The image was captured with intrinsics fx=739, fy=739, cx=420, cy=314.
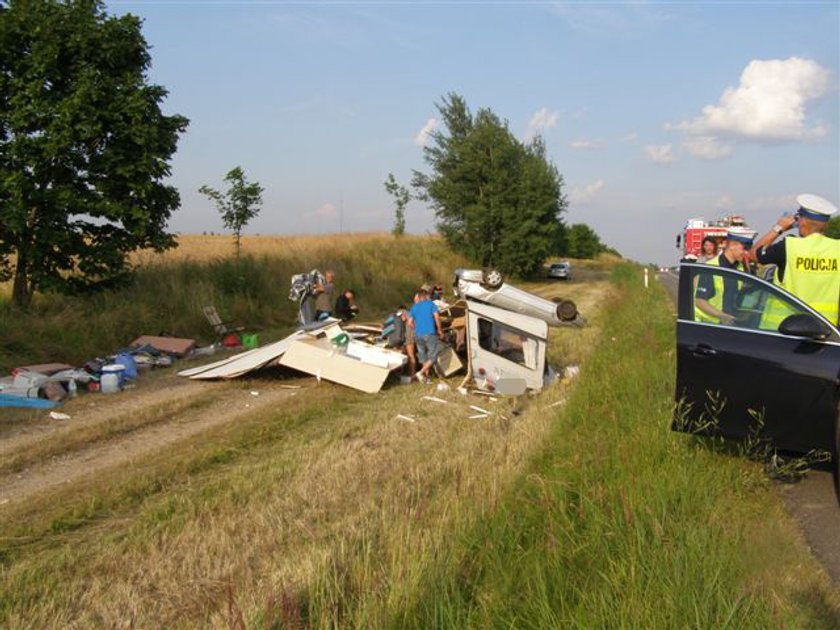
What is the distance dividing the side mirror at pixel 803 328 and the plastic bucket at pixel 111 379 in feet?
28.1

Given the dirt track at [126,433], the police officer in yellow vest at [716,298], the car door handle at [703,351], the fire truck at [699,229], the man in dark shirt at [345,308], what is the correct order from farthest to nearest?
the fire truck at [699,229]
the man in dark shirt at [345,308]
the dirt track at [126,433]
the police officer in yellow vest at [716,298]
the car door handle at [703,351]

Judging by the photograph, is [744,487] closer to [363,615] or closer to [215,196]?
[363,615]

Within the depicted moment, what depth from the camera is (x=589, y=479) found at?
4.91 metres

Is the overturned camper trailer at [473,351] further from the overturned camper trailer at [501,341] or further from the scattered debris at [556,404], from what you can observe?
the scattered debris at [556,404]

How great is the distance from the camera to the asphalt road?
4.44 m

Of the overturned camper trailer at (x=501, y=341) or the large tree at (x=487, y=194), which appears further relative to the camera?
the large tree at (x=487, y=194)

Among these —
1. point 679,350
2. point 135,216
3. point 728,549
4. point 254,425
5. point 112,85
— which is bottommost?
point 254,425

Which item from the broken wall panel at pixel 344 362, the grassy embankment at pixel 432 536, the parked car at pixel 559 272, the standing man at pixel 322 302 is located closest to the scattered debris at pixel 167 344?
the broken wall panel at pixel 344 362

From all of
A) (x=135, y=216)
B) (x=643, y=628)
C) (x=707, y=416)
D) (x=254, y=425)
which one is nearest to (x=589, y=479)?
(x=707, y=416)

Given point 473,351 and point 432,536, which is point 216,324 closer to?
point 473,351

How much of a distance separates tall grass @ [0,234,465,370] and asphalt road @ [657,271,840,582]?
35.1ft

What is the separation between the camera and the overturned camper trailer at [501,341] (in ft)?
34.8

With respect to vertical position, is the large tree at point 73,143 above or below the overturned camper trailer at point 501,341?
above

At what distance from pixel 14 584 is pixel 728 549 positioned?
157 inches
